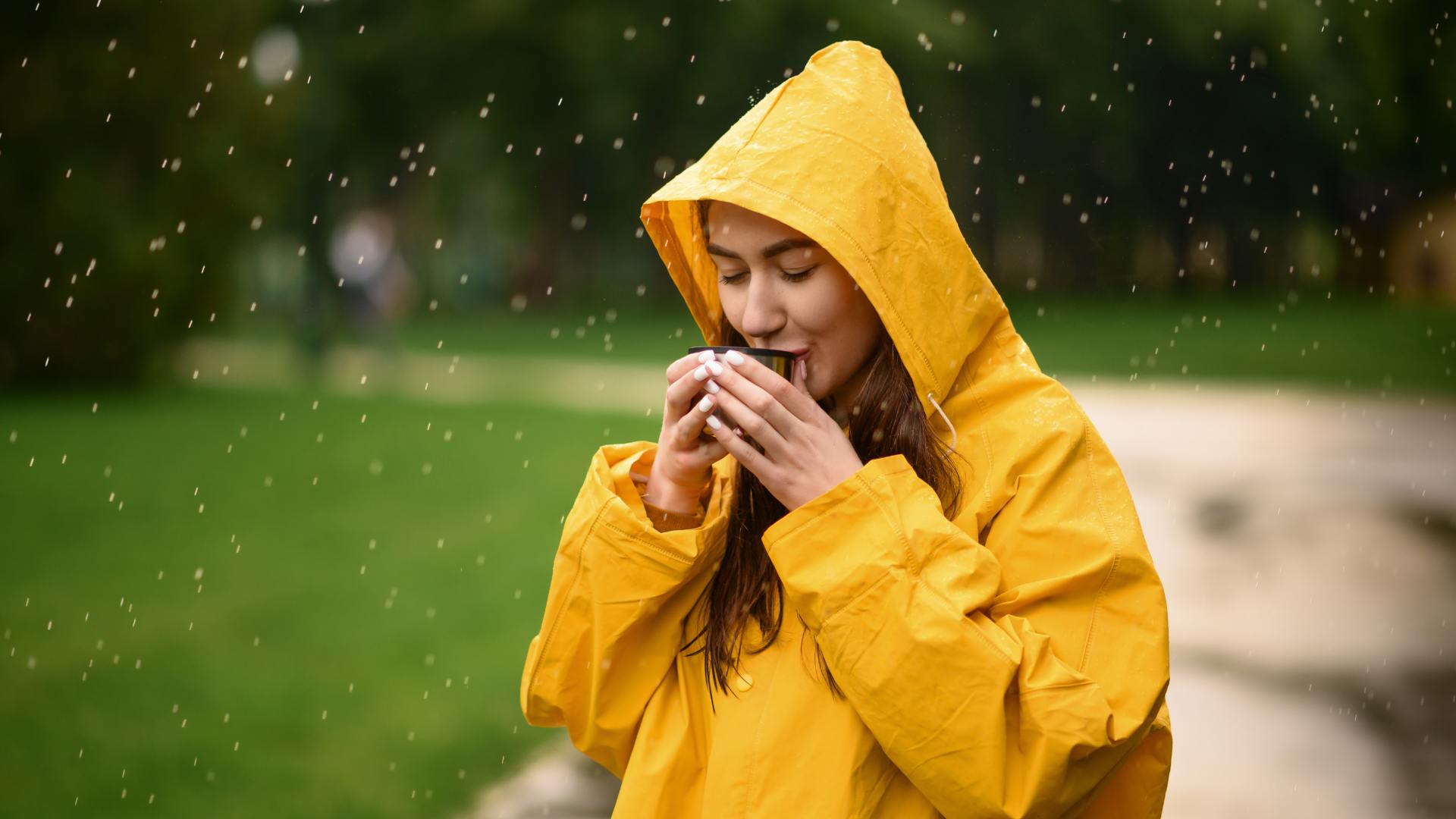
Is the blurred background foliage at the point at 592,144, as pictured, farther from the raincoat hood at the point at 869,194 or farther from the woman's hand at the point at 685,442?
the woman's hand at the point at 685,442

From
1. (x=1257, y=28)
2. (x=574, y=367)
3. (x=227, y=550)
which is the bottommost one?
(x=574, y=367)

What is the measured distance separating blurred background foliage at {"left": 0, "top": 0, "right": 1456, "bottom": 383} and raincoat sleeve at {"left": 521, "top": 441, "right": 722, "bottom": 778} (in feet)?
44.1

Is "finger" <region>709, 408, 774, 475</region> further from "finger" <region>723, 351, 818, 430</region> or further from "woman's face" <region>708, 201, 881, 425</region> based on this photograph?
"woman's face" <region>708, 201, 881, 425</region>

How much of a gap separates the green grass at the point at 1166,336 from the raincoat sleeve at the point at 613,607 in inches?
633

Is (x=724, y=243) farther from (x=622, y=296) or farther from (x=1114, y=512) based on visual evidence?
(x=622, y=296)

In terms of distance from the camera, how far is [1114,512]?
2.14 metres

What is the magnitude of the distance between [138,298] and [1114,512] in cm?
1776

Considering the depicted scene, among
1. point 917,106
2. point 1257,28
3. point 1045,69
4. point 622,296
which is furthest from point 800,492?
point 622,296

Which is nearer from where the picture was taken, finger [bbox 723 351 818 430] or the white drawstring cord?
finger [bbox 723 351 818 430]

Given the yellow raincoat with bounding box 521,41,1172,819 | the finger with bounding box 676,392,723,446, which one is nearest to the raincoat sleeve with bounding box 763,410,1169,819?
the yellow raincoat with bounding box 521,41,1172,819

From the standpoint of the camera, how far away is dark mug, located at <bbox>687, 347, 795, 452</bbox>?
2.16 metres

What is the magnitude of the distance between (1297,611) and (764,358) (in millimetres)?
6120

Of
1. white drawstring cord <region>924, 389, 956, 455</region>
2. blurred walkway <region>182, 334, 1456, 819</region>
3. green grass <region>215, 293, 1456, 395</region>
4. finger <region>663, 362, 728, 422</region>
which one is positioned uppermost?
finger <region>663, 362, 728, 422</region>

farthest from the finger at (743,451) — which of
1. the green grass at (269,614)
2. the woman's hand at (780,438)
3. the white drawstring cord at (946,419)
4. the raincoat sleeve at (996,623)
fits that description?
the green grass at (269,614)
